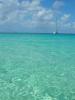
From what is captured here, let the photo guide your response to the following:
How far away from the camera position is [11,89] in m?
4.66

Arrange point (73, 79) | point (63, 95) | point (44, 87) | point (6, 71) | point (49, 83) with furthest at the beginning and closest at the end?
point (6, 71) < point (73, 79) < point (49, 83) < point (44, 87) < point (63, 95)

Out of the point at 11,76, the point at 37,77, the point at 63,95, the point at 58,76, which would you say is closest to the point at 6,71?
the point at 11,76

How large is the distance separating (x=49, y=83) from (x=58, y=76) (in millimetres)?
703

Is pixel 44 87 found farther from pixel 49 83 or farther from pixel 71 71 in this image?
pixel 71 71

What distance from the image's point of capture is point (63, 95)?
4430mm

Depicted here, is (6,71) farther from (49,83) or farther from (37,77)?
(49,83)

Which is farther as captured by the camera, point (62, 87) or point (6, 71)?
point (6, 71)

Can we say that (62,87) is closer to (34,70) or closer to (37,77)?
(37,77)

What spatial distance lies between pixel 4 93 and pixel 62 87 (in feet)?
4.02

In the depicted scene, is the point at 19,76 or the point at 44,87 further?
the point at 19,76

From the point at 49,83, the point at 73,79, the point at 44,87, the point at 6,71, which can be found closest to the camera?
the point at 44,87

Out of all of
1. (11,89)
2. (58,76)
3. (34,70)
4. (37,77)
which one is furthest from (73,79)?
(11,89)

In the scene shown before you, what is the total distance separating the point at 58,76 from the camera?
5898 millimetres

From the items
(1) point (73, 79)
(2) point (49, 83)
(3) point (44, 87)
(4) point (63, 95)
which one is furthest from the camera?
(1) point (73, 79)
